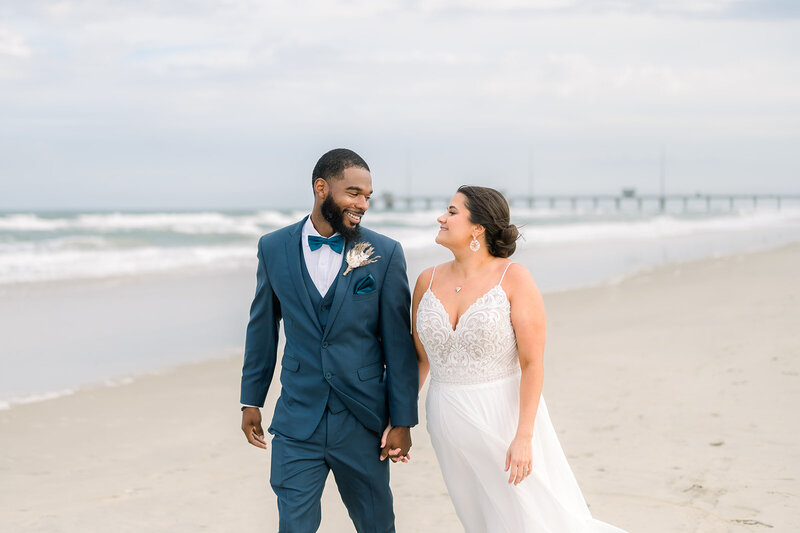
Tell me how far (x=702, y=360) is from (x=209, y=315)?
598 centimetres

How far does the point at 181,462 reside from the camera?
5.25 meters

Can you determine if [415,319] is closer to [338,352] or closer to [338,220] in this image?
[338,352]

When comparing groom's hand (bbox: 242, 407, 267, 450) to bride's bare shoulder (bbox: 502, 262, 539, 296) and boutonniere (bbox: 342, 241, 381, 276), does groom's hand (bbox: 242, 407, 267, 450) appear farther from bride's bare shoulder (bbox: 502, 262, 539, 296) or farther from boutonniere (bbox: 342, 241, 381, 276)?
bride's bare shoulder (bbox: 502, 262, 539, 296)

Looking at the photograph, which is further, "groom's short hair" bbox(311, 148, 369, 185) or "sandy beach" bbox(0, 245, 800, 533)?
"sandy beach" bbox(0, 245, 800, 533)

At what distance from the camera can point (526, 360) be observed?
118 inches

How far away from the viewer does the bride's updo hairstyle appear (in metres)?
3.12

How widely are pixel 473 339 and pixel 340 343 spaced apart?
1.62ft

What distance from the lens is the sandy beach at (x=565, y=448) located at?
14.3 ft

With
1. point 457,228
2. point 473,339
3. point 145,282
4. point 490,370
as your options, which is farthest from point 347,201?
point 145,282

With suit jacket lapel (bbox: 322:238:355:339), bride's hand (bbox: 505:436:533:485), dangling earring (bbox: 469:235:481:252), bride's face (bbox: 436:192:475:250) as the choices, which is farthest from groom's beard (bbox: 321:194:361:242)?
bride's hand (bbox: 505:436:533:485)

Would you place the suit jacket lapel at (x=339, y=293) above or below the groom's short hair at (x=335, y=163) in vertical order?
below

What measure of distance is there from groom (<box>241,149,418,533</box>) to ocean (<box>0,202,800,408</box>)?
26.9 inches

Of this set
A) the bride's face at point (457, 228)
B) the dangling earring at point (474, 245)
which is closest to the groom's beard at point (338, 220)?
the bride's face at point (457, 228)

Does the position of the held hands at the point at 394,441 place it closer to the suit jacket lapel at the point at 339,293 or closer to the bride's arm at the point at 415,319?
the bride's arm at the point at 415,319
